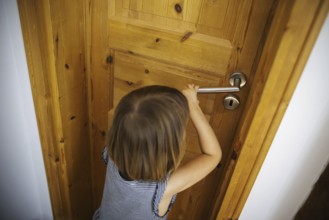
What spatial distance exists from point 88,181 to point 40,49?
793mm

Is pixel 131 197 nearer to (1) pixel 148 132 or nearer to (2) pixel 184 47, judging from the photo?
(1) pixel 148 132

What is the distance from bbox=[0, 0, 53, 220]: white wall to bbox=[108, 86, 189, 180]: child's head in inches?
17.3

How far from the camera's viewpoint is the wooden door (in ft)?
2.68

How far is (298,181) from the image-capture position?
839 mm

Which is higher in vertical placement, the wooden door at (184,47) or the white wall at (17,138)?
the wooden door at (184,47)

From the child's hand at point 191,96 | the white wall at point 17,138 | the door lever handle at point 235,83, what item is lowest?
the white wall at point 17,138

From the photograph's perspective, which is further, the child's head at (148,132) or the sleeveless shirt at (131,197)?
the sleeveless shirt at (131,197)

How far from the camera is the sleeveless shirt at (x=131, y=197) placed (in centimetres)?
80

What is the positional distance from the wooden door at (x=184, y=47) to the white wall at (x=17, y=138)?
0.83 feet

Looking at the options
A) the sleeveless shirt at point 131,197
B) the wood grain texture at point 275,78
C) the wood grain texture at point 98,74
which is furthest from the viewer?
the wood grain texture at point 98,74

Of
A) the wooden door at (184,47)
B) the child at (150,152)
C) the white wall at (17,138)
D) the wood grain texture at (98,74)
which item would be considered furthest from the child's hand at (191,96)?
the white wall at (17,138)

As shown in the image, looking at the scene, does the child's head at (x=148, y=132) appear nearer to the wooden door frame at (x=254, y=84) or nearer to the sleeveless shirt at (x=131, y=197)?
the sleeveless shirt at (x=131, y=197)

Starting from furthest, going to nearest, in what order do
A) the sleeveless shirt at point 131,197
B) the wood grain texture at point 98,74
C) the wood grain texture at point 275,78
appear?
the wood grain texture at point 98,74 → the sleeveless shirt at point 131,197 → the wood grain texture at point 275,78

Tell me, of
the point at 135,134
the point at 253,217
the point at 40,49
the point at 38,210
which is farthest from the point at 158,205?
the point at 38,210
